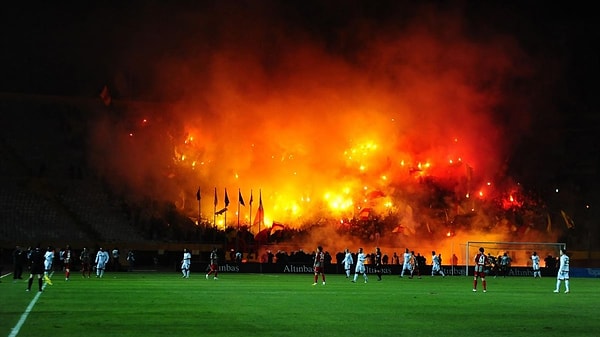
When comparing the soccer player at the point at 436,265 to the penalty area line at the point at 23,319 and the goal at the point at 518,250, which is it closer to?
the goal at the point at 518,250

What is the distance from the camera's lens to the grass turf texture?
19.8m

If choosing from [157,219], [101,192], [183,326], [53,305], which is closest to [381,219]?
[157,219]

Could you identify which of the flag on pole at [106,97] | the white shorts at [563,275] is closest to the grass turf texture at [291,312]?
the white shorts at [563,275]

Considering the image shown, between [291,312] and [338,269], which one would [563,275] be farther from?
[338,269]

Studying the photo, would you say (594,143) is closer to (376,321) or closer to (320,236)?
(320,236)

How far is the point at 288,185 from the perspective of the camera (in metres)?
85.2

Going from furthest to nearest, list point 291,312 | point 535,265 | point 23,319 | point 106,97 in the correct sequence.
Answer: point 106,97, point 535,265, point 291,312, point 23,319

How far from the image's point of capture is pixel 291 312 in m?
24.7

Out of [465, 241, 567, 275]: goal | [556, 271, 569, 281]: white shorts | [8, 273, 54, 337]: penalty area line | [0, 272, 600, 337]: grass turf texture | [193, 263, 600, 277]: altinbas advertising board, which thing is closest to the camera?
[8, 273, 54, 337]: penalty area line

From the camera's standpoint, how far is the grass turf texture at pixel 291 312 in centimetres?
1981

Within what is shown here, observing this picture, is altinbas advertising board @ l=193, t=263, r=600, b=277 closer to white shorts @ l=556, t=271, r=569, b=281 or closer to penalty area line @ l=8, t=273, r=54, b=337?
white shorts @ l=556, t=271, r=569, b=281

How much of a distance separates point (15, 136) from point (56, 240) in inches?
Result: 878

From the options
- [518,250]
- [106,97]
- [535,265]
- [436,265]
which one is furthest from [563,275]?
[106,97]

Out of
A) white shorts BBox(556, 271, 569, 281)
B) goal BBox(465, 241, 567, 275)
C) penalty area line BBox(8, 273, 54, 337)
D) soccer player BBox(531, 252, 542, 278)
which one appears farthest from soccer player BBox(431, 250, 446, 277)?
penalty area line BBox(8, 273, 54, 337)
